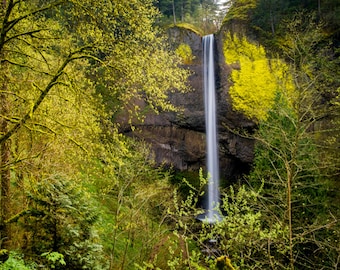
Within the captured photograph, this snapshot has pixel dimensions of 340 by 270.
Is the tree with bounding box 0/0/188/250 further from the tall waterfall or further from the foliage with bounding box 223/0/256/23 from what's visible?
the foliage with bounding box 223/0/256/23

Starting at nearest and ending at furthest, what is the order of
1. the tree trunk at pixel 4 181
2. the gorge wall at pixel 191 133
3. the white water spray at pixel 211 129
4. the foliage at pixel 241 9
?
the tree trunk at pixel 4 181 → the gorge wall at pixel 191 133 → the white water spray at pixel 211 129 → the foliage at pixel 241 9

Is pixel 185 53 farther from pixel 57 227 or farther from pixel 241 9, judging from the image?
pixel 57 227

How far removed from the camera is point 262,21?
20.6 meters

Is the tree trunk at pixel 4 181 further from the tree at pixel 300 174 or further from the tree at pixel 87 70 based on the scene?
the tree at pixel 300 174

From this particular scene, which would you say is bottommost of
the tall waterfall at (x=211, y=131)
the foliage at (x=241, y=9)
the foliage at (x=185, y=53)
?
the tall waterfall at (x=211, y=131)

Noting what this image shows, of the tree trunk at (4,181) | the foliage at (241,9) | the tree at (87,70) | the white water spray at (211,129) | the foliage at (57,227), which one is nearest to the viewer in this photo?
the tree at (87,70)

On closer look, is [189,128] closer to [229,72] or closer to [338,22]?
[229,72]

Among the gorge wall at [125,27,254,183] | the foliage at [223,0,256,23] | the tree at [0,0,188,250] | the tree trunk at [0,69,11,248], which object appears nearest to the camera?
the tree at [0,0,188,250]

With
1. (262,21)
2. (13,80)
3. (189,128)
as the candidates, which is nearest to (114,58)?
(13,80)

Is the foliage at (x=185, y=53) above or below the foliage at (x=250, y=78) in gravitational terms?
above

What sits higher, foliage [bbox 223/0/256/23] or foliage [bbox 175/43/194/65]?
foliage [bbox 223/0/256/23]

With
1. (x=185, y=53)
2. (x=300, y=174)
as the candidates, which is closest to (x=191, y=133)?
(x=185, y=53)

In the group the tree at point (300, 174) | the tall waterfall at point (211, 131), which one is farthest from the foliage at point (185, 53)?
the tree at point (300, 174)

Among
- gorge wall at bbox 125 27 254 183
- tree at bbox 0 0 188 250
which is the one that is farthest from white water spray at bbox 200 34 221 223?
tree at bbox 0 0 188 250
